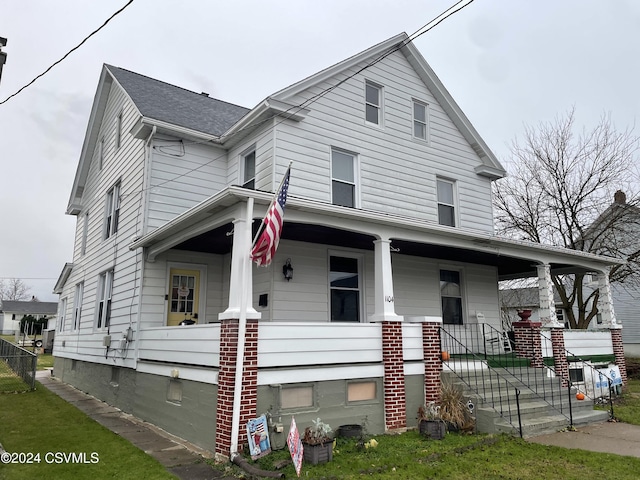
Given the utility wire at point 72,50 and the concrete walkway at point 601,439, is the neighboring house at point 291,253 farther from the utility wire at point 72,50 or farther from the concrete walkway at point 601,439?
the utility wire at point 72,50

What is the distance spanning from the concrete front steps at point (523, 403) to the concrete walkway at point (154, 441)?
Answer: 4.57m

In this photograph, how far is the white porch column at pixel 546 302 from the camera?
11.4 metres

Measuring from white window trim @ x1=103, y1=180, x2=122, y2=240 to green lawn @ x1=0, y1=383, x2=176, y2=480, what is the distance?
16.1 feet

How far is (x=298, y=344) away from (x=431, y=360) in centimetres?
286

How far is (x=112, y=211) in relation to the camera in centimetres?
1373

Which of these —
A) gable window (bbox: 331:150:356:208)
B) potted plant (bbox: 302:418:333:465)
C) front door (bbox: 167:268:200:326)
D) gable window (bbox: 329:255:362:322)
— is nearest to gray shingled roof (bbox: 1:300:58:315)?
Answer: front door (bbox: 167:268:200:326)

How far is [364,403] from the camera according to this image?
7961 mm

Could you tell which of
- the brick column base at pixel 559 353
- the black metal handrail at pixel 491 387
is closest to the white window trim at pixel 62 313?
the black metal handrail at pixel 491 387

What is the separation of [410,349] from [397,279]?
308 cm

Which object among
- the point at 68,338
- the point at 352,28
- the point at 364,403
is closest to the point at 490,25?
the point at 352,28

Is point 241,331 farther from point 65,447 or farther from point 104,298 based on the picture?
point 104,298

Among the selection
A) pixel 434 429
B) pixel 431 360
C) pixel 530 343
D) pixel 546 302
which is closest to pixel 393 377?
pixel 431 360

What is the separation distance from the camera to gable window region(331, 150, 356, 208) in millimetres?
11211

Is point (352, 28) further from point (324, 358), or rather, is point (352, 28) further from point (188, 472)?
point (188, 472)
